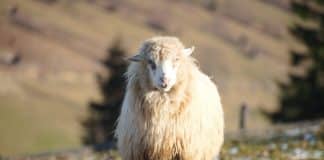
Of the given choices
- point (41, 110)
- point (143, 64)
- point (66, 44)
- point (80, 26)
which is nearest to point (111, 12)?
point (80, 26)

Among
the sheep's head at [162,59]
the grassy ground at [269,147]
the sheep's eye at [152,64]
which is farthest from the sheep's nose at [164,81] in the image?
the grassy ground at [269,147]

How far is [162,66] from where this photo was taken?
10312 millimetres

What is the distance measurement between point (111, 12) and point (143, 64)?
160 meters

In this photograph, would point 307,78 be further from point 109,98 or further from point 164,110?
point 164,110

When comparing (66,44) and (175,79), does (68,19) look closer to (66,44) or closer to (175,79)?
(66,44)

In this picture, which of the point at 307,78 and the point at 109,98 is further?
the point at 109,98

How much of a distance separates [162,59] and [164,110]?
32.0 inches

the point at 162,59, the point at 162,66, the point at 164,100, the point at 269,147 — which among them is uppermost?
the point at 162,59

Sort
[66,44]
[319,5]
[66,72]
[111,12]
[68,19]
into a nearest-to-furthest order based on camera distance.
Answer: [319,5]
[66,72]
[66,44]
[68,19]
[111,12]

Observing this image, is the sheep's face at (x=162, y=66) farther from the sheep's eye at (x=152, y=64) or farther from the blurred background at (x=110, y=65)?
the blurred background at (x=110, y=65)

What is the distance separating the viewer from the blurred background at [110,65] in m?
34.4

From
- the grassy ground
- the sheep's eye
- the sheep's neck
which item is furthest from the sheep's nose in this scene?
the grassy ground

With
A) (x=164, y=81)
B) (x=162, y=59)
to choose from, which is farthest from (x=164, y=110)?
(x=162, y=59)

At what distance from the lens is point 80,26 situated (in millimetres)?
149500
